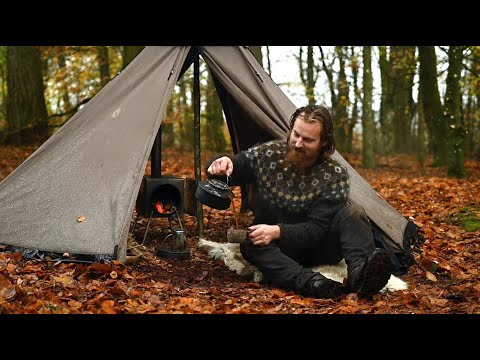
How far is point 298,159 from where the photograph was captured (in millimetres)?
3934

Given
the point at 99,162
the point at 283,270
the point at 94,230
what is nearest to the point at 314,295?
the point at 283,270

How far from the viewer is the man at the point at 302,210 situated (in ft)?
12.0

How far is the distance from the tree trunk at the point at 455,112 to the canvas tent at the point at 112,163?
477cm

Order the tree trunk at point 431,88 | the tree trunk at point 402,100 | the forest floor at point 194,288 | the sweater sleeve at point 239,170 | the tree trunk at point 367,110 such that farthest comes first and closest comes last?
the tree trunk at point 402,100 < the tree trunk at point 367,110 < the tree trunk at point 431,88 < the sweater sleeve at point 239,170 < the forest floor at point 194,288

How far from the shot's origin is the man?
3.66 m

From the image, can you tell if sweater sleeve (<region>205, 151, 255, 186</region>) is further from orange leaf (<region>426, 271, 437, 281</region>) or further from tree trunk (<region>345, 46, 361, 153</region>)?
tree trunk (<region>345, 46, 361, 153</region>)

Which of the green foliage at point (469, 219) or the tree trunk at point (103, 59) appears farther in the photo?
the tree trunk at point (103, 59)

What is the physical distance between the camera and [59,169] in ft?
14.0

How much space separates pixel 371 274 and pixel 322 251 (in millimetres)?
688

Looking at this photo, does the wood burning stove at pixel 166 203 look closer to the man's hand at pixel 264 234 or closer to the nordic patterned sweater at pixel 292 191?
the nordic patterned sweater at pixel 292 191

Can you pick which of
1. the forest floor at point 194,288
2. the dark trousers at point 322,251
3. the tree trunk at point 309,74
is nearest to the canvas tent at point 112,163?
the forest floor at point 194,288

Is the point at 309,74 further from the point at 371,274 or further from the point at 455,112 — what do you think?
the point at 371,274
